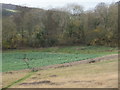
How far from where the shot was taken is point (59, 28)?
2215 inches

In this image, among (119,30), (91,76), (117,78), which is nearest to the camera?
(117,78)

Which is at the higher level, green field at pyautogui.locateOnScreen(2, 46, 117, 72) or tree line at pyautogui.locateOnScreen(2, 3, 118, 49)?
tree line at pyautogui.locateOnScreen(2, 3, 118, 49)

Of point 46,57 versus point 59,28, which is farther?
point 59,28

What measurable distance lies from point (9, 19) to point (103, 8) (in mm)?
21447

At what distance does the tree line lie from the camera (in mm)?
52062

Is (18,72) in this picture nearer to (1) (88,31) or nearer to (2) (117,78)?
(2) (117,78)

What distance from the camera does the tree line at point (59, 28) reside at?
171 ft

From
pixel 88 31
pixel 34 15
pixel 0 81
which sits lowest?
pixel 0 81

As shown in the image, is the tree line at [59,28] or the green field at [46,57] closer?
the green field at [46,57]

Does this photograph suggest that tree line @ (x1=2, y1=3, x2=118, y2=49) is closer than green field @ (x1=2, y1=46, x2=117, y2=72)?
No

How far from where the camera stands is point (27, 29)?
55.8 metres

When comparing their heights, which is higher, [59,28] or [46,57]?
[59,28]

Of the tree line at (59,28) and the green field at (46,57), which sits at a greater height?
the tree line at (59,28)

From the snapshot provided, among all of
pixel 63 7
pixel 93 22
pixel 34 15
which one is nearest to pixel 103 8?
pixel 93 22
